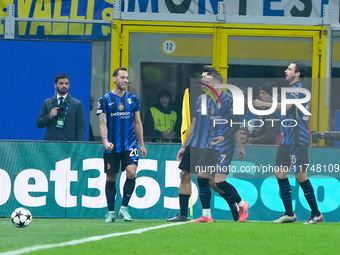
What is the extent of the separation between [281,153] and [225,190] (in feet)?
2.81

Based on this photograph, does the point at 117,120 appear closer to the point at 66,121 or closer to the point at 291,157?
the point at 66,121

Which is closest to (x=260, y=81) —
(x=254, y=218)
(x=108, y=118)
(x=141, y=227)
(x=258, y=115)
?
(x=258, y=115)

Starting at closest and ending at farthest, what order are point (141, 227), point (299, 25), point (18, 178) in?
point (141, 227)
point (18, 178)
point (299, 25)

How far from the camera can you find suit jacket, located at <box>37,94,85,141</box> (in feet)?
45.9

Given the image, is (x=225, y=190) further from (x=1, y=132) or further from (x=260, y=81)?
(x=1, y=132)

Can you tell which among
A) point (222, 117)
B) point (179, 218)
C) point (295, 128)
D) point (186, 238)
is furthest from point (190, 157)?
point (186, 238)

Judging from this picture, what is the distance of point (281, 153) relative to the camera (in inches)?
483

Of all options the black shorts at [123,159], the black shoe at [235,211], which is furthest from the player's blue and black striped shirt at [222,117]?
the black shorts at [123,159]

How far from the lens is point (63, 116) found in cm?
1405

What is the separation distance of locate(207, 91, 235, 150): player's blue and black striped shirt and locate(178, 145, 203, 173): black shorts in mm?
182

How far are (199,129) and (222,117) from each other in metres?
0.34

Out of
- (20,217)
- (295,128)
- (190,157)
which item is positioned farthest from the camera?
(190,157)

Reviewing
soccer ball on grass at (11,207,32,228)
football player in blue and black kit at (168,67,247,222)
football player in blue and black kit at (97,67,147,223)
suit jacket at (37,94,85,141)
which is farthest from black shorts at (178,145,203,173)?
soccer ball on grass at (11,207,32,228)

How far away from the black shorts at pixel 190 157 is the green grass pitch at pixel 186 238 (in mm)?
1009
